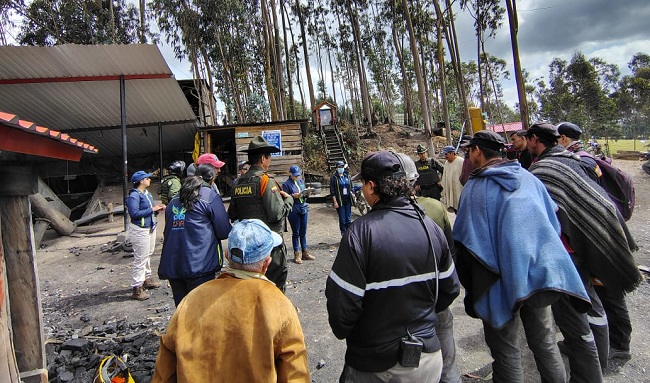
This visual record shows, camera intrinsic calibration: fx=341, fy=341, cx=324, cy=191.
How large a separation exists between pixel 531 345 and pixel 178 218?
298 centimetres

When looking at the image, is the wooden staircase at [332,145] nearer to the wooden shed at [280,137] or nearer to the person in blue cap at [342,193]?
the wooden shed at [280,137]

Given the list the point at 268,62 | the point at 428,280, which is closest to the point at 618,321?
the point at 428,280

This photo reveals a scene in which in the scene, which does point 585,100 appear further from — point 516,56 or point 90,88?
point 90,88

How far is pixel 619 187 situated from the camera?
333 cm

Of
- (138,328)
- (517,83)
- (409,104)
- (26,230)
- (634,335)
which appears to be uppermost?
(409,104)

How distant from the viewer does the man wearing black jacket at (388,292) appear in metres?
1.60

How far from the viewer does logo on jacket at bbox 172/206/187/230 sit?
3141 millimetres

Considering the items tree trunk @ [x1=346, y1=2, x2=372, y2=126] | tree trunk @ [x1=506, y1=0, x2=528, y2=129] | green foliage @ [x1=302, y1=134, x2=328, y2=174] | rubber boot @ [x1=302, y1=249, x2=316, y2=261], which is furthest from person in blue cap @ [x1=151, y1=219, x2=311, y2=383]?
tree trunk @ [x1=346, y1=2, x2=372, y2=126]

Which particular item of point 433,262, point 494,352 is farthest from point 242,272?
point 494,352

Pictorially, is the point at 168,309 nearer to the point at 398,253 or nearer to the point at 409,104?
the point at 398,253

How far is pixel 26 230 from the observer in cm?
270

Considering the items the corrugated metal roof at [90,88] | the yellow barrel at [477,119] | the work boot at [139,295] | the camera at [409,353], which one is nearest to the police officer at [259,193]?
the camera at [409,353]

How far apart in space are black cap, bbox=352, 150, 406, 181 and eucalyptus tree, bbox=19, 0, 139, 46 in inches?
964

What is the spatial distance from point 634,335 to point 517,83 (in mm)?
10951
